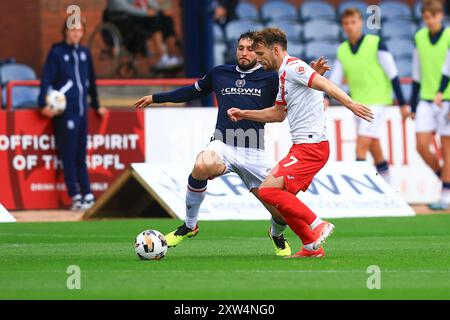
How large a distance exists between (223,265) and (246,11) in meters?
14.7

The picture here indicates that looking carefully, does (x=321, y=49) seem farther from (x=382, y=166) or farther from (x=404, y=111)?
(x=382, y=166)

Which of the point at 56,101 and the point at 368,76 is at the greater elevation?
the point at 368,76

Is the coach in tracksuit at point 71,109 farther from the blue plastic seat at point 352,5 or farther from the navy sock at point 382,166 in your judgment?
the blue plastic seat at point 352,5

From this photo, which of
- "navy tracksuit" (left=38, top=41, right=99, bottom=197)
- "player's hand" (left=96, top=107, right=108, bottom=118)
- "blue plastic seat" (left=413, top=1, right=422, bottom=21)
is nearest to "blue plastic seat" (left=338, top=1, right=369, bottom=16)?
"blue plastic seat" (left=413, top=1, right=422, bottom=21)

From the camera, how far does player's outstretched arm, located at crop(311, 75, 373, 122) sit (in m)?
10.3

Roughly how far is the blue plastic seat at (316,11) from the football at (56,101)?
8276 mm

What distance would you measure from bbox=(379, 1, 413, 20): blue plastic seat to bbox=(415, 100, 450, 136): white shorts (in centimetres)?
770

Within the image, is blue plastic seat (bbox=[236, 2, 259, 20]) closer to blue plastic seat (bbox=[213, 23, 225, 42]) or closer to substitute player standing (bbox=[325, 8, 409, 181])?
blue plastic seat (bbox=[213, 23, 225, 42])

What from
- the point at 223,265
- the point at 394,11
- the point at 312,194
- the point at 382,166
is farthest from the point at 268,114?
the point at 394,11

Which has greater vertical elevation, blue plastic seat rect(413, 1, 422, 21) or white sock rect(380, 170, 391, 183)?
blue plastic seat rect(413, 1, 422, 21)

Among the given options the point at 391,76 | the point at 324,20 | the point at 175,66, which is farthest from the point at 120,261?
the point at 324,20

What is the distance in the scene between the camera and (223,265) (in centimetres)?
1060

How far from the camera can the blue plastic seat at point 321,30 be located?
80.5ft

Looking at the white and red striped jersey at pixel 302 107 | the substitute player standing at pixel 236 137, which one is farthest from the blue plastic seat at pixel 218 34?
the white and red striped jersey at pixel 302 107
